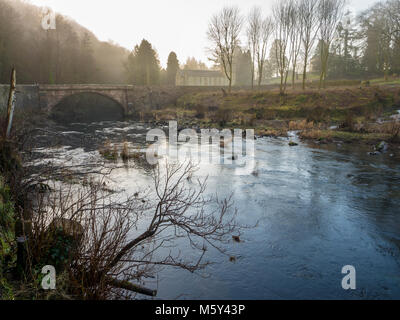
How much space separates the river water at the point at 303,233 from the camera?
595 cm

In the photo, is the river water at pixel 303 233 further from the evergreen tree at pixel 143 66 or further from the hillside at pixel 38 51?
the evergreen tree at pixel 143 66

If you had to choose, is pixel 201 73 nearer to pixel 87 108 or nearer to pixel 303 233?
pixel 87 108

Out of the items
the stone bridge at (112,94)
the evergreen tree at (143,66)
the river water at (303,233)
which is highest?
the evergreen tree at (143,66)

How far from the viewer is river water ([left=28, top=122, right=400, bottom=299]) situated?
5.95m

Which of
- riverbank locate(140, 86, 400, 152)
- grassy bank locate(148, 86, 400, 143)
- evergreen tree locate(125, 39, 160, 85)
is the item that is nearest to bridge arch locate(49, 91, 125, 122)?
evergreen tree locate(125, 39, 160, 85)

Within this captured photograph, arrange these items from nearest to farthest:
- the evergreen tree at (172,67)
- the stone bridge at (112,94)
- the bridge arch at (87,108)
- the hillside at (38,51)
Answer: the stone bridge at (112,94) → the bridge arch at (87,108) → the hillside at (38,51) → the evergreen tree at (172,67)

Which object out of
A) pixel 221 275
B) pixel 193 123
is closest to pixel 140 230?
pixel 221 275

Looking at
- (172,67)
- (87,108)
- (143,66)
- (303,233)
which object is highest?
(172,67)

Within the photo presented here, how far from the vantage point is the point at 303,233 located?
825 cm

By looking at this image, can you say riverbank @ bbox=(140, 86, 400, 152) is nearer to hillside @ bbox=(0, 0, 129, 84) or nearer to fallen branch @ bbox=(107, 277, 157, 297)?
fallen branch @ bbox=(107, 277, 157, 297)

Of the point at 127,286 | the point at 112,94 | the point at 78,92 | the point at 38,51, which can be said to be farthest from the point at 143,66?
Result: the point at 127,286

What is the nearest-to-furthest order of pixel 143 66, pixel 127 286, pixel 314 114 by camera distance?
1. pixel 127 286
2. pixel 314 114
3. pixel 143 66

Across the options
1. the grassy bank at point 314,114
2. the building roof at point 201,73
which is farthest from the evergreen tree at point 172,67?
the grassy bank at point 314,114

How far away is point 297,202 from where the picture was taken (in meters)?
10.6
